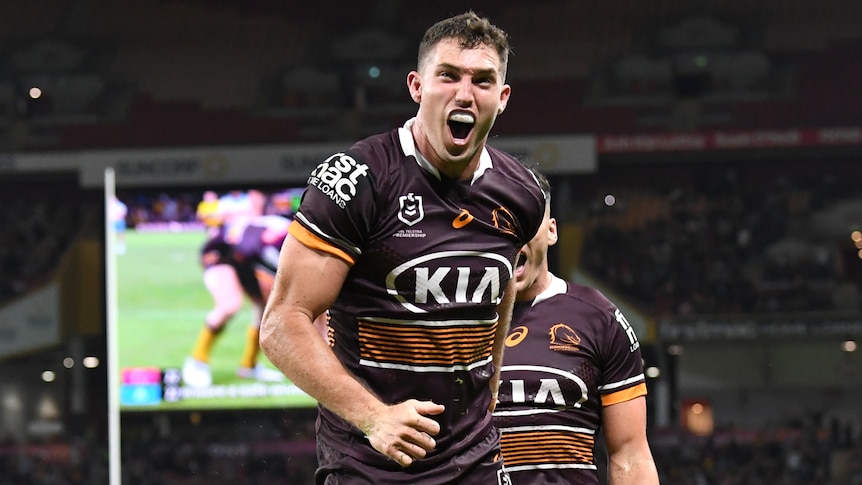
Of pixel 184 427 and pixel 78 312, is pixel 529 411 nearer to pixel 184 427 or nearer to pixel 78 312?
pixel 184 427

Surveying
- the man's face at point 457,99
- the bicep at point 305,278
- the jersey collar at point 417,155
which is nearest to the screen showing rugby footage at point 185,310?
the jersey collar at point 417,155

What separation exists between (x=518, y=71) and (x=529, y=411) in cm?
1435

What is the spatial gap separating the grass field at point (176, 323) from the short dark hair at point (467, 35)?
39.3 feet

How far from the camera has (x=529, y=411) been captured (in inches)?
141


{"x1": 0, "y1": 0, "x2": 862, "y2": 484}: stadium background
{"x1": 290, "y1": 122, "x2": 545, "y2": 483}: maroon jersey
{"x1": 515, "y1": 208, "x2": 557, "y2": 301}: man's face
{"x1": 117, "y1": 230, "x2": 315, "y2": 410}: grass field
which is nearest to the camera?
{"x1": 290, "y1": 122, "x2": 545, "y2": 483}: maroon jersey

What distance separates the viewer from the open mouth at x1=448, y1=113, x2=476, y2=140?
8.49 feet

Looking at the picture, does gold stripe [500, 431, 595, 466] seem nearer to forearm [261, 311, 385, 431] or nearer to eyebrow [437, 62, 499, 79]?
forearm [261, 311, 385, 431]

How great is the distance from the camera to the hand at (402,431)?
2.39 m

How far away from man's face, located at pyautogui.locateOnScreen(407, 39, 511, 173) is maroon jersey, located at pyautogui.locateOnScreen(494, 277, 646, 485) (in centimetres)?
113

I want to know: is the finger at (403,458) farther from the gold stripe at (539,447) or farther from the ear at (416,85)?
the gold stripe at (539,447)

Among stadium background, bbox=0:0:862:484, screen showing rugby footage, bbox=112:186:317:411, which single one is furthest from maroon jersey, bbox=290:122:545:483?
stadium background, bbox=0:0:862:484

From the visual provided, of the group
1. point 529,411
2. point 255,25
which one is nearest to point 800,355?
point 255,25

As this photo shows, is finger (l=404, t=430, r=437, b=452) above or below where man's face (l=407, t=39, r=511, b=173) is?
below

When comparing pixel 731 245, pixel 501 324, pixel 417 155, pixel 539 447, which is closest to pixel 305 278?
pixel 417 155
